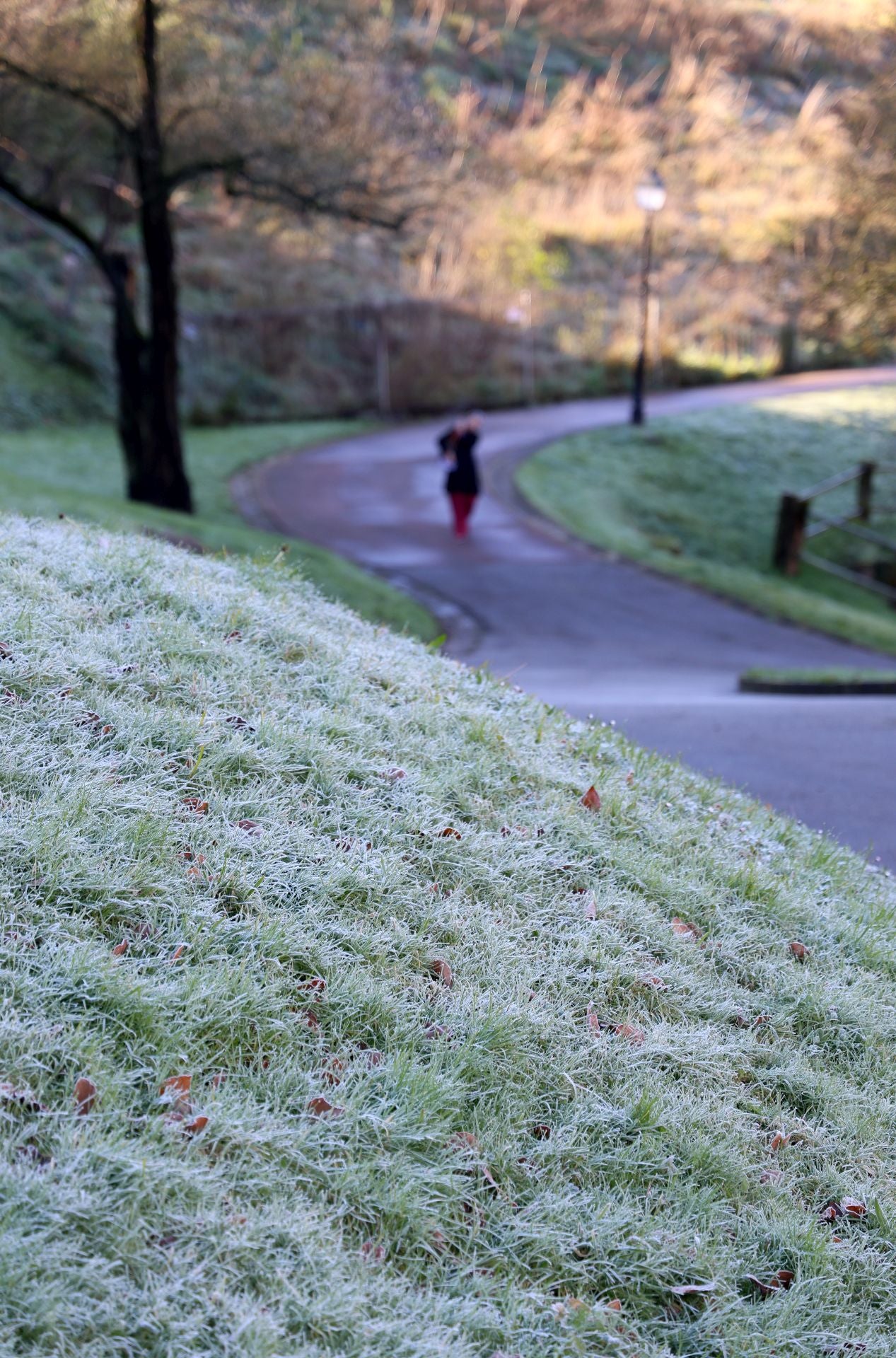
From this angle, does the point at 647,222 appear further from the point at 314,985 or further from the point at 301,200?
the point at 314,985

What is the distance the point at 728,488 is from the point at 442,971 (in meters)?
20.5

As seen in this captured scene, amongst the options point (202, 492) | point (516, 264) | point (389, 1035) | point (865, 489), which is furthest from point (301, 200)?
point (516, 264)

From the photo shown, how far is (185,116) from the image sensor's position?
1527 cm

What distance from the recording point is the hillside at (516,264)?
21.3m

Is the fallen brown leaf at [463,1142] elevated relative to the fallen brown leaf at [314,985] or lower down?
lower down

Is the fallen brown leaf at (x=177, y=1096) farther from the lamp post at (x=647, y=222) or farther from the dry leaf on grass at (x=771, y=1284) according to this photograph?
the lamp post at (x=647, y=222)

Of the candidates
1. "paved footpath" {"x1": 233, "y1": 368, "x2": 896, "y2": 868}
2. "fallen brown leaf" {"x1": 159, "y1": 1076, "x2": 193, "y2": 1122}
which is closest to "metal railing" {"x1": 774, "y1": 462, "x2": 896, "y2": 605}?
"paved footpath" {"x1": 233, "y1": 368, "x2": 896, "y2": 868}

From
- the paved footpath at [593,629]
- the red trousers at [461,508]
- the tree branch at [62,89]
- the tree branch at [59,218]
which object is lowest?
the paved footpath at [593,629]

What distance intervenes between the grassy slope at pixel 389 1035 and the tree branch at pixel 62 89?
11.4 metres

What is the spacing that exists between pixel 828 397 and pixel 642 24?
143ft

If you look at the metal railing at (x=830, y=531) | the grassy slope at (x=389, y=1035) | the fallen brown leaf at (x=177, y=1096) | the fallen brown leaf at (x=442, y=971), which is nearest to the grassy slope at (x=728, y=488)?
the metal railing at (x=830, y=531)

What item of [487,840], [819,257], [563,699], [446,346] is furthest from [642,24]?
[487,840]

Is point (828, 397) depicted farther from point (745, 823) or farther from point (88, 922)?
point (88, 922)

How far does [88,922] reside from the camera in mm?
3078
